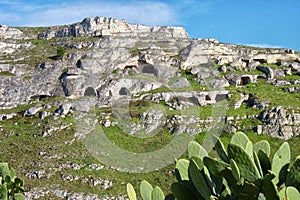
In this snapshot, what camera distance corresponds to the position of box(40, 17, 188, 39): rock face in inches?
2422

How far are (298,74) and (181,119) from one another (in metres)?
19.3

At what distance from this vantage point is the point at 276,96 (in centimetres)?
3888

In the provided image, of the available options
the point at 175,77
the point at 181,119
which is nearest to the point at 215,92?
the point at 175,77

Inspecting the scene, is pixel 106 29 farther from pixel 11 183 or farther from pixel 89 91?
pixel 11 183

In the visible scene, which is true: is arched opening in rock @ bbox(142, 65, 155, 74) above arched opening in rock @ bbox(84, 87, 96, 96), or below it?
above

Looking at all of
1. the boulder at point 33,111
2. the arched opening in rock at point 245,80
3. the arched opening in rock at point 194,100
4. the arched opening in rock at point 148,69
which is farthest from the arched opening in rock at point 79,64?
the arched opening in rock at point 245,80

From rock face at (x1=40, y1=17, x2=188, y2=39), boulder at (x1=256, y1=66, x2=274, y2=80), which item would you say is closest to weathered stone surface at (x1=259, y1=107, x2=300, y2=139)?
boulder at (x1=256, y1=66, x2=274, y2=80)

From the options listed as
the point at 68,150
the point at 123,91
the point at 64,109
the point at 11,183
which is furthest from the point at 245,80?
the point at 11,183

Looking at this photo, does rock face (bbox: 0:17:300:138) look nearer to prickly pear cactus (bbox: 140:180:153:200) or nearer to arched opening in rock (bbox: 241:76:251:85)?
arched opening in rock (bbox: 241:76:251:85)

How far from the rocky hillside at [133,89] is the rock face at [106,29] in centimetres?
120

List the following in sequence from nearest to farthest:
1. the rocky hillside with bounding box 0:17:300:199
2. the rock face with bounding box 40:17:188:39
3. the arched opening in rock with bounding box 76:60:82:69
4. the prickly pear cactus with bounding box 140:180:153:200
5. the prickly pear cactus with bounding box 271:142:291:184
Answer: the prickly pear cactus with bounding box 271:142:291:184 < the prickly pear cactus with bounding box 140:180:153:200 < the rocky hillside with bounding box 0:17:300:199 < the arched opening in rock with bounding box 76:60:82:69 < the rock face with bounding box 40:17:188:39

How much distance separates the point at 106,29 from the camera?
202ft

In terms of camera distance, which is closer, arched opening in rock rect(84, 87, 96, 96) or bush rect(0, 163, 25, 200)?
bush rect(0, 163, 25, 200)

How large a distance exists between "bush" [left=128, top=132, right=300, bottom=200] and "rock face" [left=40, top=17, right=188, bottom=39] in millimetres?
57728
